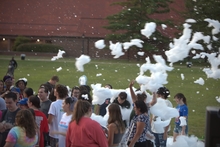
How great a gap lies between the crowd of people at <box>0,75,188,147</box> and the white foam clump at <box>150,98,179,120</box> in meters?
0.17

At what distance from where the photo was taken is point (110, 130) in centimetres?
513

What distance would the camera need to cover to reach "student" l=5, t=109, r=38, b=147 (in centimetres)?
443

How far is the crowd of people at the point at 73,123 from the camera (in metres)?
4.46

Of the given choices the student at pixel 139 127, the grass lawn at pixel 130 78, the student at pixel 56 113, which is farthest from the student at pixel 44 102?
the grass lawn at pixel 130 78

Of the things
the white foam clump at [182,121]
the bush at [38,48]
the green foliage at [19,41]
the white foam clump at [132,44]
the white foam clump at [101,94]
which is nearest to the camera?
the white foam clump at [101,94]

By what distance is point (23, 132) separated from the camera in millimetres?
4484

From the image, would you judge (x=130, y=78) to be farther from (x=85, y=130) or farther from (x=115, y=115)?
(x=85, y=130)

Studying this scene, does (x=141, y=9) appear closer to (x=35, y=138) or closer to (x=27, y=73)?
(x=27, y=73)

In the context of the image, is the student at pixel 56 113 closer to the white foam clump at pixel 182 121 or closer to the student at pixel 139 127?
the student at pixel 139 127

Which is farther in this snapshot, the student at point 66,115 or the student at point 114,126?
the student at point 66,115

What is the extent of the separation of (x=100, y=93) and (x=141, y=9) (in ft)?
86.6

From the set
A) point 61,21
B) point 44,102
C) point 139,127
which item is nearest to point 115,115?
point 139,127

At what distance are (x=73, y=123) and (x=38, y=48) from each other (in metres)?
35.3

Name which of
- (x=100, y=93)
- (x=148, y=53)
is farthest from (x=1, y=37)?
(x=100, y=93)
